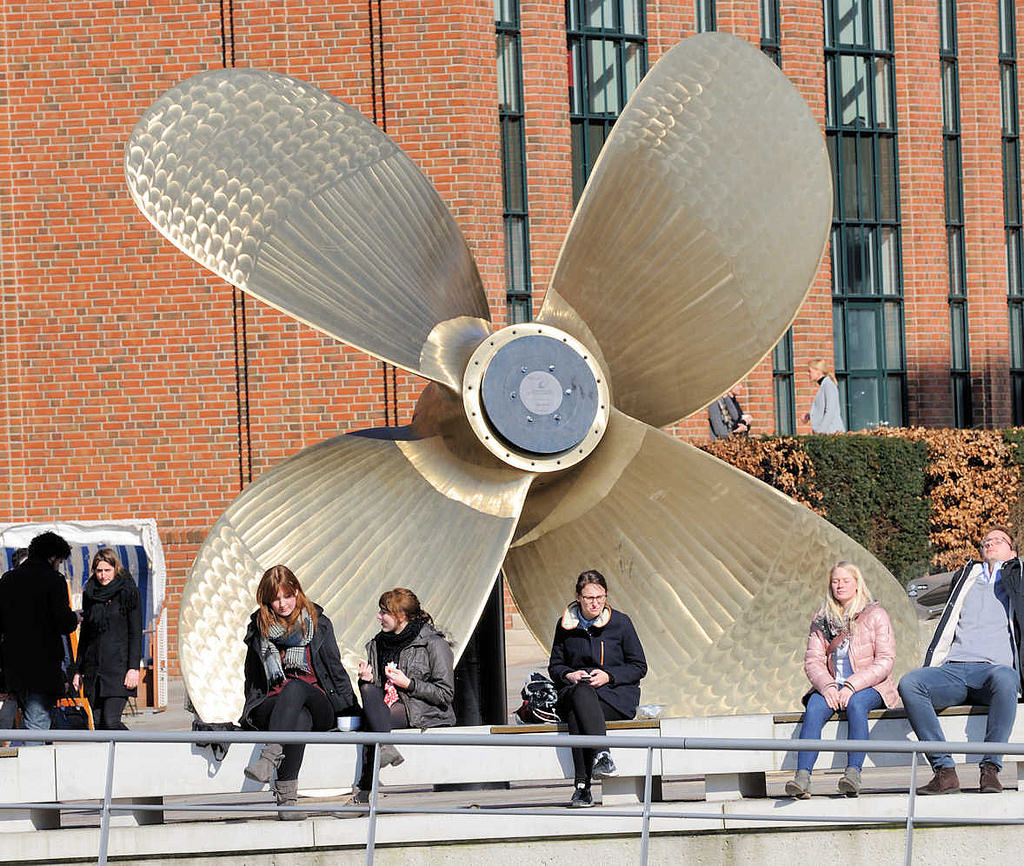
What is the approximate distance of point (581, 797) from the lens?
7062 mm

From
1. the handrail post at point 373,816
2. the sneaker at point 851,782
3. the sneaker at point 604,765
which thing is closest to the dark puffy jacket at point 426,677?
the sneaker at point 604,765

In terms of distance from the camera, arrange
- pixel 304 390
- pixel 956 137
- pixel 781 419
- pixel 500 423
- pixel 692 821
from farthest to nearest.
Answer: pixel 956 137, pixel 781 419, pixel 304 390, pixel 500 423, pixel 692 821

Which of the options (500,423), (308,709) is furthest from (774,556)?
(308,709)

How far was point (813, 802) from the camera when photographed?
23.2 ft

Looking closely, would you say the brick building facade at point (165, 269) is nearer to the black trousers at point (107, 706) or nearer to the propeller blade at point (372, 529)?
the black trousers at point (107, 706)

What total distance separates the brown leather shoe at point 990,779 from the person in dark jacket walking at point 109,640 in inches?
179

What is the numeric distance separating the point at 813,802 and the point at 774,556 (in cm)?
167

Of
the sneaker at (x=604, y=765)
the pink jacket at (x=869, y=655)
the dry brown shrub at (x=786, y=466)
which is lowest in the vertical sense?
the sneaker at (x=604, y=765)

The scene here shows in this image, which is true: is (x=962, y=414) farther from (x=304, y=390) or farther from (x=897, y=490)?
(x=304, y=390)

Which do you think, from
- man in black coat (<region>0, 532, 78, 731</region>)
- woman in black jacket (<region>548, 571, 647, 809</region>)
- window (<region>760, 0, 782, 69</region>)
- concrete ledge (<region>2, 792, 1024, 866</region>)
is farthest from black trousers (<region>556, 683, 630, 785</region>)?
window (<region>760, 0, 782, 69</region>)

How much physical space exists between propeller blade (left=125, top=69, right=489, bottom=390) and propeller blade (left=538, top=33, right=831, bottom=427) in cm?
60

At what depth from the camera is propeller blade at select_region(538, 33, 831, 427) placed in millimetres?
8547

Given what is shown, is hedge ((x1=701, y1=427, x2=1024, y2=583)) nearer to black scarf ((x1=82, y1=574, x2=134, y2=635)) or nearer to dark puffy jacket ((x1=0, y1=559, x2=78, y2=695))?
black scarf ((x1=82, y1=574, x2=134, y2=635))

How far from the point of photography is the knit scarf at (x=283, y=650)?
7215mm
